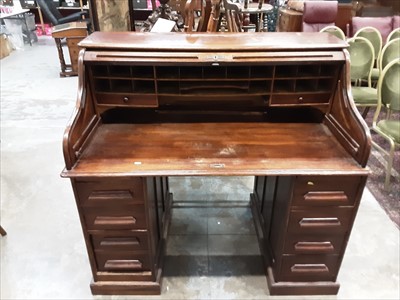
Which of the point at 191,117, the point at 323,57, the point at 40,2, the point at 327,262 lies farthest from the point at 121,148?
the point at 40,2

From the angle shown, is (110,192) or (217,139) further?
(217,139)

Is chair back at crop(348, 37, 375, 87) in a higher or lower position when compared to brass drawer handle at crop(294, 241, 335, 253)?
higher

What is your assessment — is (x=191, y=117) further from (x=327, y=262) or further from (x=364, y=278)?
(x=364, y=278)

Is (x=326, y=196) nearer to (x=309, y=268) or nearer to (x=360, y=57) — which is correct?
(x=309, y=268)

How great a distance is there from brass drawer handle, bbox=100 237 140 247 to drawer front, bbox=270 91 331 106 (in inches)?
35.9

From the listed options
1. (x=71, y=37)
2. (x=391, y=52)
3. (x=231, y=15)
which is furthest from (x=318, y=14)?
(x=71, y=37)

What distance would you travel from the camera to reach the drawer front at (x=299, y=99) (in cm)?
151

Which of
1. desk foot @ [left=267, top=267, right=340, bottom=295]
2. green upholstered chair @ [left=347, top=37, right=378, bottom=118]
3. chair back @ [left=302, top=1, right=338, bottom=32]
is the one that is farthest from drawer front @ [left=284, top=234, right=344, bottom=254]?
chair back @ [left=302, top=1, right=338, bottom=32]

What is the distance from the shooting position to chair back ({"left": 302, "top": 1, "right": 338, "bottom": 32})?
4.67 m

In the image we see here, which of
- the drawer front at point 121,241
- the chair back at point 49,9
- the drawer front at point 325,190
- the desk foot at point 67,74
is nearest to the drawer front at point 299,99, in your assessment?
the drawer front at point 325,190

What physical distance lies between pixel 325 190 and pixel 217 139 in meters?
0.52

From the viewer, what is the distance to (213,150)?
1.42m

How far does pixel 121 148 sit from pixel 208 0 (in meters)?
1.01

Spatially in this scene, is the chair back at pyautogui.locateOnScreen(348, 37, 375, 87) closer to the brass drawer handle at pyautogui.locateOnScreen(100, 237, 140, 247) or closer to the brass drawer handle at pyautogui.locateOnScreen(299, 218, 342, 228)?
the brass drawer handle at pyautogui.locateOnScreen(299, 218, 342, 228)
